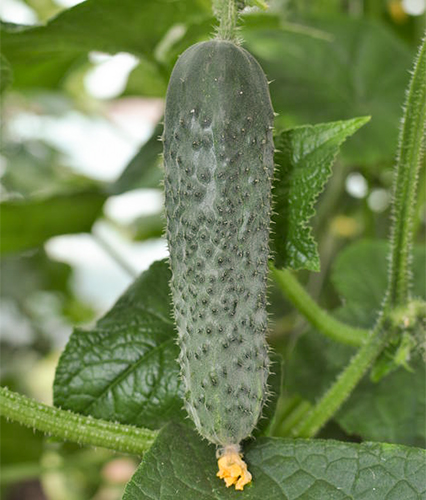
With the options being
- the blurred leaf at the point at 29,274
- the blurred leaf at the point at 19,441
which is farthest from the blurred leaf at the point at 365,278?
the blurred leaf at the point at 29,274

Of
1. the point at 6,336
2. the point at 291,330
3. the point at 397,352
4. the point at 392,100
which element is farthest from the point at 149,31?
the point at 6,336

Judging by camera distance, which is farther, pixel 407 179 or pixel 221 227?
pixel 407 179

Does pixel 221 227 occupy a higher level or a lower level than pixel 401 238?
higher

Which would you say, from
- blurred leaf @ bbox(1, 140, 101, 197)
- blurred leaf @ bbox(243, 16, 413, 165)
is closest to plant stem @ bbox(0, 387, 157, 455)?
blurred leaf @ bbox(243, 16, 413, 165)

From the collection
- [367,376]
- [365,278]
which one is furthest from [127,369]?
[365,278]

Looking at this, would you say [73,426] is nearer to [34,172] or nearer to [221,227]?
[221,227]

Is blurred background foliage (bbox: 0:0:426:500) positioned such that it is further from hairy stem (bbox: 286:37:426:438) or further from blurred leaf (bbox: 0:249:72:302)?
hairy stem (bbox: 286:37:426:438)
